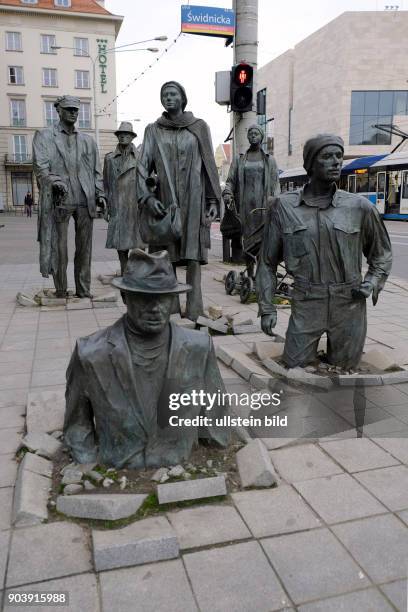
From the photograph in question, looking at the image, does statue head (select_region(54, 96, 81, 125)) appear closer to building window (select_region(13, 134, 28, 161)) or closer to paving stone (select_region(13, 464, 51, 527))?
paving stone (select_region(13, 464, 51, 527))

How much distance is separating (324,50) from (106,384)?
4949cm

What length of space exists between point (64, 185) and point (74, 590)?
218 inches

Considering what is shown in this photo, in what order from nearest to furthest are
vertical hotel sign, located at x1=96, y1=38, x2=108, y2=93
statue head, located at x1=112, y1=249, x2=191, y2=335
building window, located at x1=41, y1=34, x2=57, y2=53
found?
statue head, located at x1=112, y1=249, x2=191, y2=335 → vertical hotel sign, located at x1=96, y1=38, x2=108, y2=93 → building window, located at x1=41, y1=34, x2=57, y2=53

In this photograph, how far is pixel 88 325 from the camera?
20.4 feet

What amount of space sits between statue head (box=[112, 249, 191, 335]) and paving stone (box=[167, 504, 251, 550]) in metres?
0.88

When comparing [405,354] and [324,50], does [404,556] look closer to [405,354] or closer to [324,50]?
[405,354]

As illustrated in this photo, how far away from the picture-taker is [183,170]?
18.0 ft

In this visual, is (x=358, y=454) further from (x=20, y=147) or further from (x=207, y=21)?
(x=20, y=147)

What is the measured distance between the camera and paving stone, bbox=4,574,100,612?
2010 millimetres

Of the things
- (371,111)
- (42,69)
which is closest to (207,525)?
(42,69)

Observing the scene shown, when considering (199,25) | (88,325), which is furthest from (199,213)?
(199,25)

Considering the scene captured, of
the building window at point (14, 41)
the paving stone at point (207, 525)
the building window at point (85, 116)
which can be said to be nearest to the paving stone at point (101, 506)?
the paving stone at point (207, 525)

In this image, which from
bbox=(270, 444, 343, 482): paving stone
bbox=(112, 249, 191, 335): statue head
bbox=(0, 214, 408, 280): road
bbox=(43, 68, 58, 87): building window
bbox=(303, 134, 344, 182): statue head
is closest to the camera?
bbox=(112, 249, 191, 335): statue head

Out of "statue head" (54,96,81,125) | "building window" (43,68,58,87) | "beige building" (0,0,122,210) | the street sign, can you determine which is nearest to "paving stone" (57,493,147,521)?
"statue head" (54,96,81,125)
